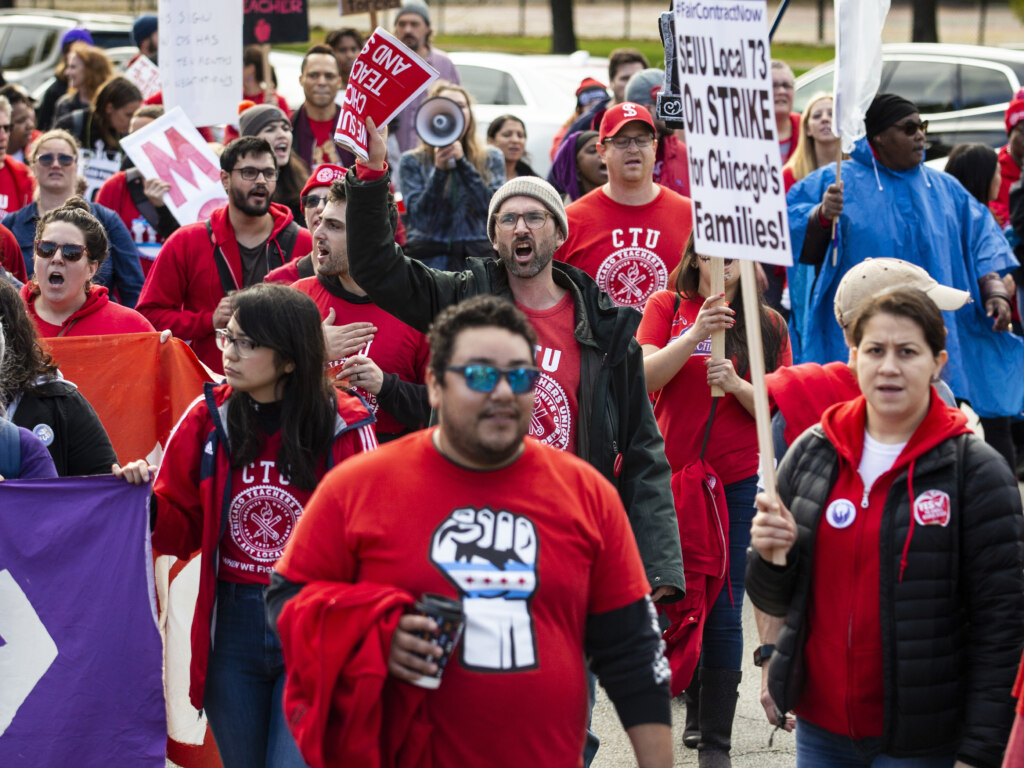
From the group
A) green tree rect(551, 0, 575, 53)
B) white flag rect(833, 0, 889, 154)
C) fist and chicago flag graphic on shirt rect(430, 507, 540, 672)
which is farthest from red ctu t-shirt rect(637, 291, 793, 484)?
green tree rect(551, 0, 575, 53)

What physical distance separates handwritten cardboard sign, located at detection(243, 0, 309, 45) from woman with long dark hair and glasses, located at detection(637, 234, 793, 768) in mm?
7561

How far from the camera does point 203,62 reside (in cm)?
945

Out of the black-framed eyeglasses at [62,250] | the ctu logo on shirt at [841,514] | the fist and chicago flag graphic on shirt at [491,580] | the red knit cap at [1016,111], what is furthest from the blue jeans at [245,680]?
the red knit cap at [1016,111]

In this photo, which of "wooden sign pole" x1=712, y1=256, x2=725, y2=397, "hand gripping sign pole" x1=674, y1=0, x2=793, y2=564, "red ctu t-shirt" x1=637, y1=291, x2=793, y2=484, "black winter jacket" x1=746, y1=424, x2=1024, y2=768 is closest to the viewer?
"black winter jacket" x1=746, y1=424, x2=1024, y2=768

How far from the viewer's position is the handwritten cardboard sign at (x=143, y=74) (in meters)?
12.4

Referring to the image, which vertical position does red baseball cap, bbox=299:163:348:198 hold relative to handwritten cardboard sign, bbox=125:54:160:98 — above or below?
below

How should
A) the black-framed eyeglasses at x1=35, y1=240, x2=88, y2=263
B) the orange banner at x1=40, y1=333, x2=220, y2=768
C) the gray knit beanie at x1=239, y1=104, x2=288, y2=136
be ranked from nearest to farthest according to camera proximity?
1. the orange banner at x1=40, y1=333, x2=220, y2=768
2. the black-framed eyeglasses at x1=35, y1=240, x2=88, y2=263
3. the gray knit beanie at x1=239, y1=104, x2=288, y2=136

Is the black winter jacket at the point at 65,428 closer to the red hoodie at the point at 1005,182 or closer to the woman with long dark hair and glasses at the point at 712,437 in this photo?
the woman with long dark hair and glasses at the point at 712,437

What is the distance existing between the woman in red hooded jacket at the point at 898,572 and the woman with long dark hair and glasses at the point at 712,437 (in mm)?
1563

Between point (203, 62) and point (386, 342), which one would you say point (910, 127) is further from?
point (203, 62)

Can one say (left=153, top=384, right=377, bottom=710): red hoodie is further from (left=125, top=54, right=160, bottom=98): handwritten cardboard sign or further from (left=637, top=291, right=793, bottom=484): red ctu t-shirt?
(left=125, top=54, right=160, bottom=98): handwritten cardboard sign

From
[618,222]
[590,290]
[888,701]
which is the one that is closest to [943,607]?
[888,701]

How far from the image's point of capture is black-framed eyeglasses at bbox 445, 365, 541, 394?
3.28 m

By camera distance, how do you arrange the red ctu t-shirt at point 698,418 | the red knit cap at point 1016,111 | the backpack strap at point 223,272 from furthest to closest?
the red knit cap at point 1016,111, the backpack strap at point 223,272, the red ctu t-shirt at point 698,418
